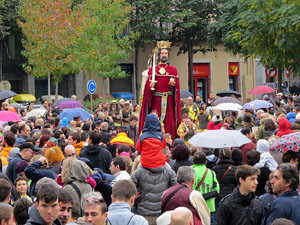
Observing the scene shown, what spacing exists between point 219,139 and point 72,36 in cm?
2158

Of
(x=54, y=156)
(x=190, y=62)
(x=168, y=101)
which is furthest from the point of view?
(x=190, y=62)

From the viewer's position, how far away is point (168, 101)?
53.3 ft

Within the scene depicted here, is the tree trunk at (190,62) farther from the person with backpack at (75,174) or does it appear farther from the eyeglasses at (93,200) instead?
the eyeglasses at (93,200)

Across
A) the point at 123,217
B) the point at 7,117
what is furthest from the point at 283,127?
the point at 7,117

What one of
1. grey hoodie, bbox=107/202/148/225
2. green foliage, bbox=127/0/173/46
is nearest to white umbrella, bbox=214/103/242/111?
grey hoodie, bbox=107/202/148/225

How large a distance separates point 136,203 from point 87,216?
2.86 m

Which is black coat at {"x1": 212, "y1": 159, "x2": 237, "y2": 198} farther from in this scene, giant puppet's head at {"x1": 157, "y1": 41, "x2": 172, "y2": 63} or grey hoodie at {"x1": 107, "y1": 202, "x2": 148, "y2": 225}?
giant puppet's head at {"x1": 157, "y1": 41, "x2": 172, "y2": 63}

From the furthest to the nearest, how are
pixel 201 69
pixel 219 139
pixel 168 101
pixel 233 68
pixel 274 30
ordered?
pixel 233 68
pixel 201 69
pixel 274 30
pixel 168 101
pixel 219 139

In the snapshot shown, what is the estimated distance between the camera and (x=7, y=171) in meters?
9.80

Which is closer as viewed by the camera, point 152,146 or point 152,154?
point 152,154

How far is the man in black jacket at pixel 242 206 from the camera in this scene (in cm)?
726

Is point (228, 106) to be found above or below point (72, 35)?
below

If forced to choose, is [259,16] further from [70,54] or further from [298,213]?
[298,213]

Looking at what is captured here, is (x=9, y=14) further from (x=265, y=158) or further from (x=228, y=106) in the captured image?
(x=265, y=158)
